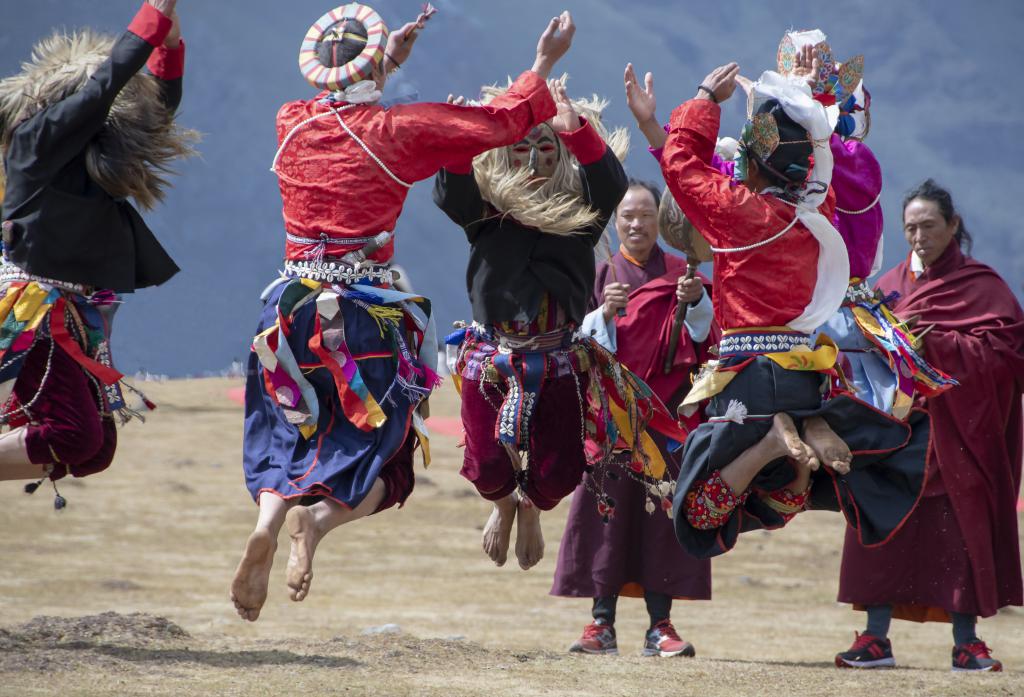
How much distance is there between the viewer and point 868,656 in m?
6.95

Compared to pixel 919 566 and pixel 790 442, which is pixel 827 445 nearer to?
pixel 790 442

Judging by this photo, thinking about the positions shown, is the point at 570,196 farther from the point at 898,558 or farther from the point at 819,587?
the point at 819,587

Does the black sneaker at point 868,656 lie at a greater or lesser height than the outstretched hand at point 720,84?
lesser

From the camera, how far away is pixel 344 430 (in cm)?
512

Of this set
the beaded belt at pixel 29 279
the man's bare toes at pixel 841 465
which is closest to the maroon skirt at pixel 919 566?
the man's bare toes at pixel 841 465

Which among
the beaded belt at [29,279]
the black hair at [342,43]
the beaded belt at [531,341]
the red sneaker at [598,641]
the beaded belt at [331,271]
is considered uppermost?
the black hair at [342,43]

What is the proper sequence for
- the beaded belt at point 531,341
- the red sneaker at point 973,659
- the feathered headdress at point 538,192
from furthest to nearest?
the red sneaker at point 973,659
the beaded belt at point 531,341
the feathered headdress at point 538,192

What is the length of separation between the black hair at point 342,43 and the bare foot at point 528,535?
1908 mm

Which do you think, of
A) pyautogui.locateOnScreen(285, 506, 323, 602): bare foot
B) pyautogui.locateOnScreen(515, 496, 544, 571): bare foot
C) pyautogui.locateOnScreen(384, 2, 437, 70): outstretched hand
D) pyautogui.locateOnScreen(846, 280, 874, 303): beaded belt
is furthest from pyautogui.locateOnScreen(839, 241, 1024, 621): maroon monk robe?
pyautogui.locateOnScreen(285, 506, 323, 602): bare foot

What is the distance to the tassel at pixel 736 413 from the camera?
199 inches

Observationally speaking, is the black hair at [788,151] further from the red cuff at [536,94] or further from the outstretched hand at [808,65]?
the red cuff at [536,94]

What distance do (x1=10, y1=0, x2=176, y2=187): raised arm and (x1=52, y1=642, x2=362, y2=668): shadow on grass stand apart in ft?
7.24

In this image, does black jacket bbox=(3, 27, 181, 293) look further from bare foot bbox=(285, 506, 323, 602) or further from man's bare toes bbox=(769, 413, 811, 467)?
man's bare toes bbox=(769, 413, 811, 467)

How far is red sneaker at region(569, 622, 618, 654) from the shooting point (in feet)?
22.9
